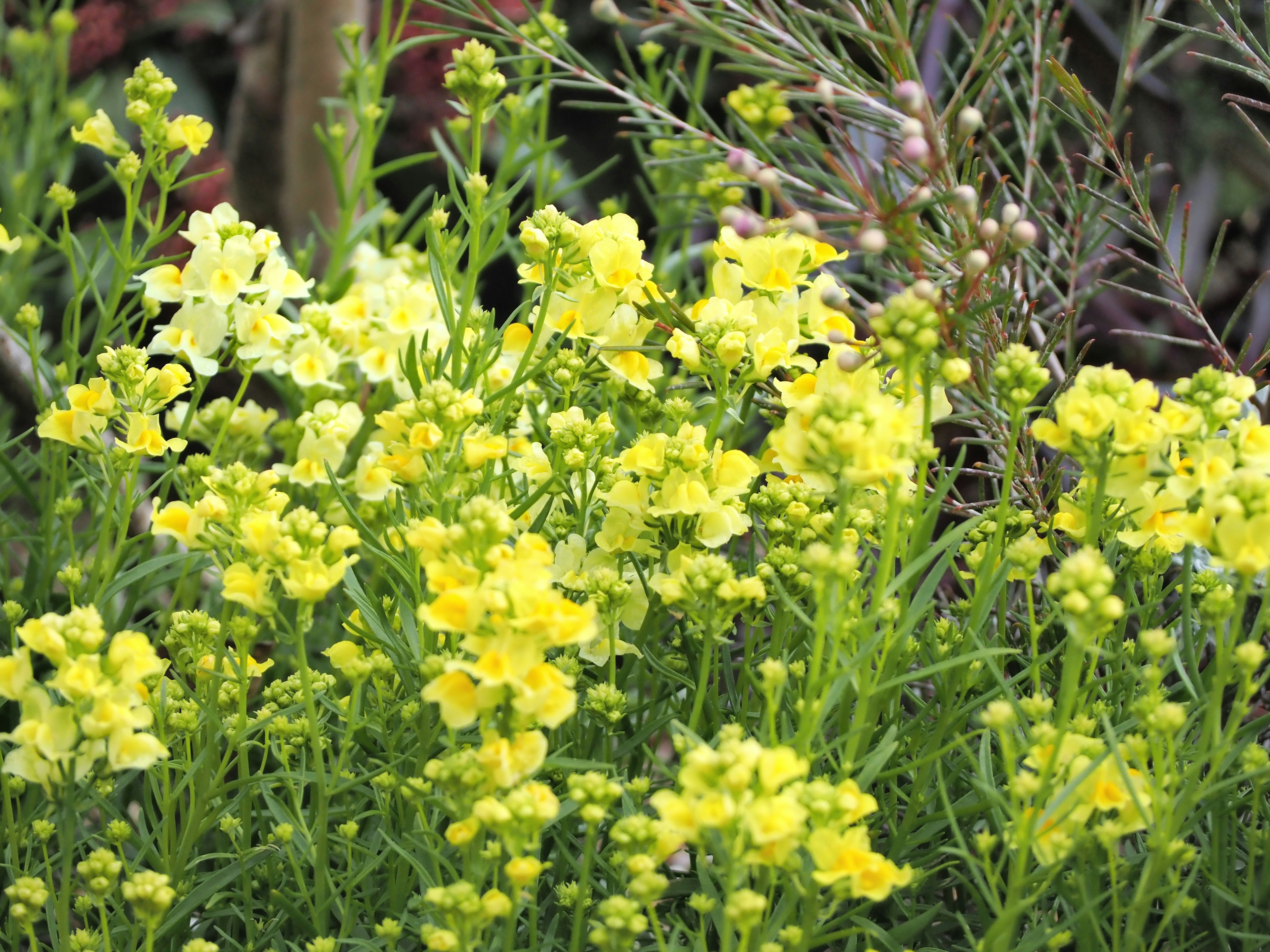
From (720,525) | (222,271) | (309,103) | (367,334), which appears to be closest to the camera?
(720,525)

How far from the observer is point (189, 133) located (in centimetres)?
74

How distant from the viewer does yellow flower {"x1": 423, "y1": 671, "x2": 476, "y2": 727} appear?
0.44 metres

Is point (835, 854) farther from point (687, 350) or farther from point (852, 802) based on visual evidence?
point (687, 350)

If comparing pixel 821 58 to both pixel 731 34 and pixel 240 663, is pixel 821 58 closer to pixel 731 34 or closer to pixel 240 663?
pixel 731 34

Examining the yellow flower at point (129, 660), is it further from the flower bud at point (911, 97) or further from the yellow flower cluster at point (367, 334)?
the flower bud at point (911, 97)

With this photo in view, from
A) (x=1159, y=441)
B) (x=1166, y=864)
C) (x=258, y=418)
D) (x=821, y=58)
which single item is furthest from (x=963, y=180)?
(x=258, y=418)

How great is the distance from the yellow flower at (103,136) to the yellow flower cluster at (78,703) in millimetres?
407

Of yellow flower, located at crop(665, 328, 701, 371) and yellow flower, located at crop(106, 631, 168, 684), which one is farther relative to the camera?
yellow flower, located at crop(665, 328, 701, 371)

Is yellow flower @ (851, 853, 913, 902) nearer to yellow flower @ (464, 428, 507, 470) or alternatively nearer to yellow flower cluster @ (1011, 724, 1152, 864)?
yellow flower cluster @ (1011, 724, 1152, 864)

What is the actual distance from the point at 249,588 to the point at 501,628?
0.50 ft

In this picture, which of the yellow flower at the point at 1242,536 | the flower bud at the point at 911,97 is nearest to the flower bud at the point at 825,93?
the flower bud at the point at 911,97

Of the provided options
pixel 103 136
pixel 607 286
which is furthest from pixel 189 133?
pixel 607 286

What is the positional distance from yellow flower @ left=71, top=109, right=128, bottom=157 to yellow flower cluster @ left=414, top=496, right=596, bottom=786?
0.47 m

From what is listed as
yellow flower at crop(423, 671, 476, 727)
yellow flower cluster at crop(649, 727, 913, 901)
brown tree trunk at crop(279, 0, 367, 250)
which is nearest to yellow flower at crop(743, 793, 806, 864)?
yellow flower cluster at crop(649, 727, 913, 901)
